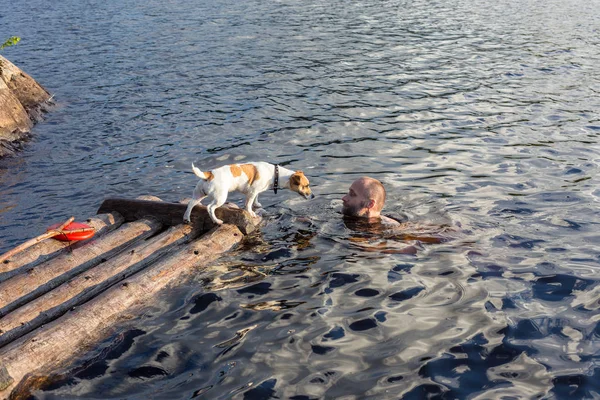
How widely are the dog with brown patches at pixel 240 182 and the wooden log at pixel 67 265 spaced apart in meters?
0.78

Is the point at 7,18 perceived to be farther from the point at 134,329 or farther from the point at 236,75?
the point at 134,329

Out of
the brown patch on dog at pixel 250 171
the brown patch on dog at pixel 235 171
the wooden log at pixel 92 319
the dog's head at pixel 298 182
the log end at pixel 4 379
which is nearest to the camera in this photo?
the log end at pixel 4 379

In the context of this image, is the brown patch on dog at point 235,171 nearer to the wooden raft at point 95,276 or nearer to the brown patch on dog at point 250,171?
the brown patch on dog at point 250,171

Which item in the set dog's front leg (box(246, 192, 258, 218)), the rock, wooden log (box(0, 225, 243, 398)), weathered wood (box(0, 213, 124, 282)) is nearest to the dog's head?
dog's front leg (box(246, 192, 258, 218))

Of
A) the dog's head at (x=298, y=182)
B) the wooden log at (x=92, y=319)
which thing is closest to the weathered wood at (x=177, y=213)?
the wooden log at (x=92, y=319)

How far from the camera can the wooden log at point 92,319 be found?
6219 mm

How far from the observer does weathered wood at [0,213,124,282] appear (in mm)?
8031

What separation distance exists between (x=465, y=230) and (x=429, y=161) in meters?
4.19

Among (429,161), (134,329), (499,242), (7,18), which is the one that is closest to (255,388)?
(134,329)

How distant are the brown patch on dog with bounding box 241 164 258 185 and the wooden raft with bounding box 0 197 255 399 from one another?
0.53 m

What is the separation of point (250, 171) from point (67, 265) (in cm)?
294

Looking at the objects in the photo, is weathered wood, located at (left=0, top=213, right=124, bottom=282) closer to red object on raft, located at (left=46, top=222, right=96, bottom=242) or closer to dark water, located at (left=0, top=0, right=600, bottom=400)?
red object on raft, located at (left=46, top=222, right=96, bottom=242)

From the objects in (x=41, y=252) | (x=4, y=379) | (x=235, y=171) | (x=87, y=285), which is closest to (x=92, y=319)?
(x=87, y=285)

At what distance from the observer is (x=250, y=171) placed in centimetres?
956
